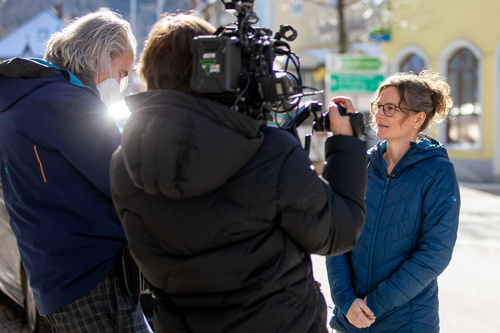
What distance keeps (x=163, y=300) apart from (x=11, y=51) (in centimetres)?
1183

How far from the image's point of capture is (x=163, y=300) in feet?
5.95

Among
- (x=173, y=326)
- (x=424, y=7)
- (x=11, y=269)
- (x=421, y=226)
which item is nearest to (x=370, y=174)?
(x=421, y=226)

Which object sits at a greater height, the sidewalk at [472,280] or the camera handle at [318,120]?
the camera handle at [318,120]

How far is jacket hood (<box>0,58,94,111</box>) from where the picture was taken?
223 centimetres

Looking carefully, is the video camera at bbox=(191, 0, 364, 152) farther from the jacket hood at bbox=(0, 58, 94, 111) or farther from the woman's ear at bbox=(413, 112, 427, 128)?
the woman's ear at bbox=(413, 112, 427, 128)

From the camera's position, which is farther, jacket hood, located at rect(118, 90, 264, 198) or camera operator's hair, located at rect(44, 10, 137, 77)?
camera operator's hair, located at rect(44, 10, 137, 77)

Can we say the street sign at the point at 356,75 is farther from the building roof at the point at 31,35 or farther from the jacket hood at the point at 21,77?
the jacket hood at the point at 21,77

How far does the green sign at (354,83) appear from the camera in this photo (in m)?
15.0

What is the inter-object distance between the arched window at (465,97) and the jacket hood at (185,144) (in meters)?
16.9

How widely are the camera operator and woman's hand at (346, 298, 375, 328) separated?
0.83 metres

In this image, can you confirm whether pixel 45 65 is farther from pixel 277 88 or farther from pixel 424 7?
pixel 424 7

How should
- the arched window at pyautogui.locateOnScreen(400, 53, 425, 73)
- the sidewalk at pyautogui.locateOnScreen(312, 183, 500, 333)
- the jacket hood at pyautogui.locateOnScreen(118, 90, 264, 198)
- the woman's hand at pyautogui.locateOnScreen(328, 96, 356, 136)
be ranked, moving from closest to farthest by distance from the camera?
the jacket hood at pyautogui.locateOnScreen(118, 90, 264, 198) < the woman's hand at pyautogui.locateOnScreen(328, 96, 356, 136) < the sidewalk at pyautogui.locateOnScreen(312, 183, 500, 333) < the arched window at pyautogui.locateOnScreen(400, 53, 425, 73)

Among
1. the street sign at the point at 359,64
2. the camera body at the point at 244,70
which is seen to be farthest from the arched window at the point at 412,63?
the camera body at the point at 244,70

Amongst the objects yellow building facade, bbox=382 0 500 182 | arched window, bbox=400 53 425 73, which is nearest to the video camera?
yellow building facade, bbox=382 0 500 182
